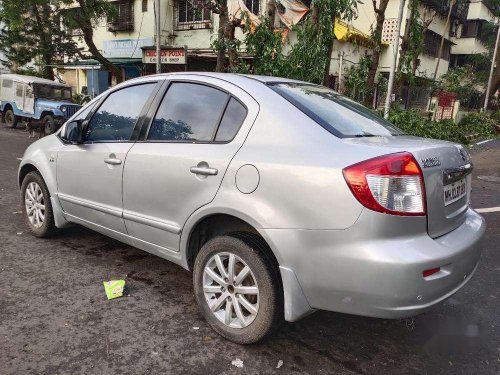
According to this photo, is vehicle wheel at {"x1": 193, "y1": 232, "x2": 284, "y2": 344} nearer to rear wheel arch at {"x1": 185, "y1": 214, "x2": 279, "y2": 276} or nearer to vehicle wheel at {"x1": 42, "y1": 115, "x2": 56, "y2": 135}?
rear wheel arch at {"x1": 185, "y1": 214, "x2": 279, "y2": 276}

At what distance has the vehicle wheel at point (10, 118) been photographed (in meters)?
17.1

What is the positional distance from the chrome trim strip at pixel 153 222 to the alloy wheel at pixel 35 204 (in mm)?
1465

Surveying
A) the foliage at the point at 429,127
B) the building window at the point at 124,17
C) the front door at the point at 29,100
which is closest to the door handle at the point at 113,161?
the foliage at the point at 429,127

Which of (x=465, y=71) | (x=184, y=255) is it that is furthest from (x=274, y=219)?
(x=465, y=71)

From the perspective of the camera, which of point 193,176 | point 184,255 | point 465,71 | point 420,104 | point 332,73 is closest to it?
point 193,176

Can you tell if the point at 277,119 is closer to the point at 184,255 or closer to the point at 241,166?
the point at 241,166

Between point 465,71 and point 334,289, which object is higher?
point 465,71

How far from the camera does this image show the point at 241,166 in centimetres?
255

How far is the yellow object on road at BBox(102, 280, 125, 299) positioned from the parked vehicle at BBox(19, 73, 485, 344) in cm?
34

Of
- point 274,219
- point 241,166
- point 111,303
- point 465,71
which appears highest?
point 465,71

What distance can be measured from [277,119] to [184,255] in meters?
1.13

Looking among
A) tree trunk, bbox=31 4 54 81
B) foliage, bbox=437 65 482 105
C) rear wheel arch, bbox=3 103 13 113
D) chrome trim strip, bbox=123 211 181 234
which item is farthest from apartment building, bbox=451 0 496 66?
chrome trim strip, bbox=123 211 181 234

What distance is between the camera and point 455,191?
2.55 m

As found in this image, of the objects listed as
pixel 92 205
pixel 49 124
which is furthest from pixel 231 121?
pixel 49 124
